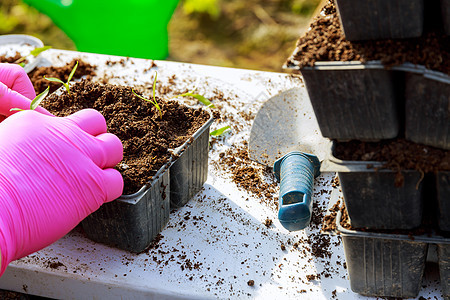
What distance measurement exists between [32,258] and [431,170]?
988mm

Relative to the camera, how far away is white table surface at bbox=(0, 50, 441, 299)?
4.03 feet

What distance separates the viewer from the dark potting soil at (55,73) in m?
1.79

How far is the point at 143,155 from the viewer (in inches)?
51.6

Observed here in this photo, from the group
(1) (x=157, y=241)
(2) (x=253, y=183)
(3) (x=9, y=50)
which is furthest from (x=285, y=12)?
(1) (x=157, y=241)

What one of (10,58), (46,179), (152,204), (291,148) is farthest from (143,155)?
(10,58)

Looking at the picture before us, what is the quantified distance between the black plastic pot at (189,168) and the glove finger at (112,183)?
0.19 meters

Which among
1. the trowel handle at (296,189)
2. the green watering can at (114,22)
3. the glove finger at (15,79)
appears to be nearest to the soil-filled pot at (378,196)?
the trowel handle at (296,189)

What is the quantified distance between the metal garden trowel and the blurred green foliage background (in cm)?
158

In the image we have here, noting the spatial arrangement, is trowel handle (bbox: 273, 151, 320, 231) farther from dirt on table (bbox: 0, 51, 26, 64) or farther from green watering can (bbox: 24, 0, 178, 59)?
green watering can (bbox: 24, 0, 178, 59)

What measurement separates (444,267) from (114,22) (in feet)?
6.22

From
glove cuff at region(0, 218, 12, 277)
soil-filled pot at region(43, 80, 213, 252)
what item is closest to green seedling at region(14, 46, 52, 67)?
soil-filled pot at region(43, 80, 213, 252)

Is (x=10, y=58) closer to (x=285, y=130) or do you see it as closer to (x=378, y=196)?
(x=285, y=130)

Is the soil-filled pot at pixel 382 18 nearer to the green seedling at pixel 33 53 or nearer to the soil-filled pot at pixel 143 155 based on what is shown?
the soil-filled pot at pixel 143 155

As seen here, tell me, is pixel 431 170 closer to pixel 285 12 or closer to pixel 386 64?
pixel 386 64
